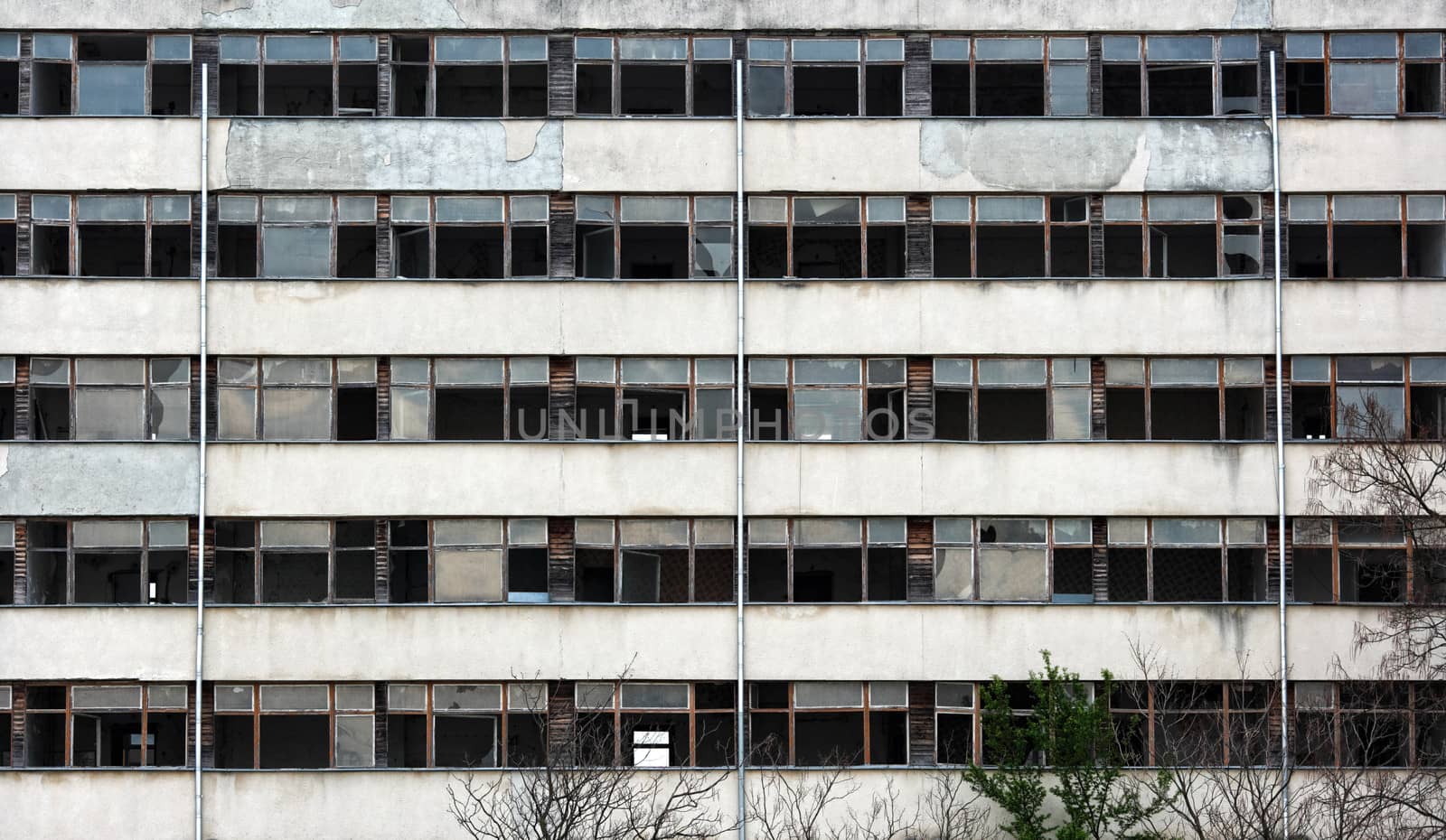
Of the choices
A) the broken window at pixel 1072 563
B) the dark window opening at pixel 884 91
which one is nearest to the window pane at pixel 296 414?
the dark window opening at pixel 884 91

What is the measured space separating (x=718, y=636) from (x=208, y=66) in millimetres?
14532

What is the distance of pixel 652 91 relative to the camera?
3450 cm

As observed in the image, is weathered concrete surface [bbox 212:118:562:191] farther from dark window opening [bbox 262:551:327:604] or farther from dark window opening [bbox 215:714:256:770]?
dark window opening [bbox 215:714:256:770]

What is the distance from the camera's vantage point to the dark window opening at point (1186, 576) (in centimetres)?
3338

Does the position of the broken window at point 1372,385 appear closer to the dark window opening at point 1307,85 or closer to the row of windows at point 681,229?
the row of windows at point 681,229

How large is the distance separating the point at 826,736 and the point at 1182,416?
31.0ft

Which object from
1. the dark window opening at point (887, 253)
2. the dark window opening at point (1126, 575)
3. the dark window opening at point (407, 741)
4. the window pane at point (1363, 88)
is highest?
the window pane at point (1363, 88)

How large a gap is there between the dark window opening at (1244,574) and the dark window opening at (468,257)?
50.5 ft

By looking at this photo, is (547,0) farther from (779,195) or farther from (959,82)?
(959,82)

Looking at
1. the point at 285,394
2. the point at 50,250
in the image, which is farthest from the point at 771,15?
the point at 50,250

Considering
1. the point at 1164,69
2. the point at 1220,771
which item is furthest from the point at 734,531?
the point at 1164,69

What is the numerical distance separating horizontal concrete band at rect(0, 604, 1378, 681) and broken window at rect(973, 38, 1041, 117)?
9961 millimetres

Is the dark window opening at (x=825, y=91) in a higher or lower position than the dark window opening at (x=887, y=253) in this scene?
higher

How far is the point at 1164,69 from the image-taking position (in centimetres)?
3409
